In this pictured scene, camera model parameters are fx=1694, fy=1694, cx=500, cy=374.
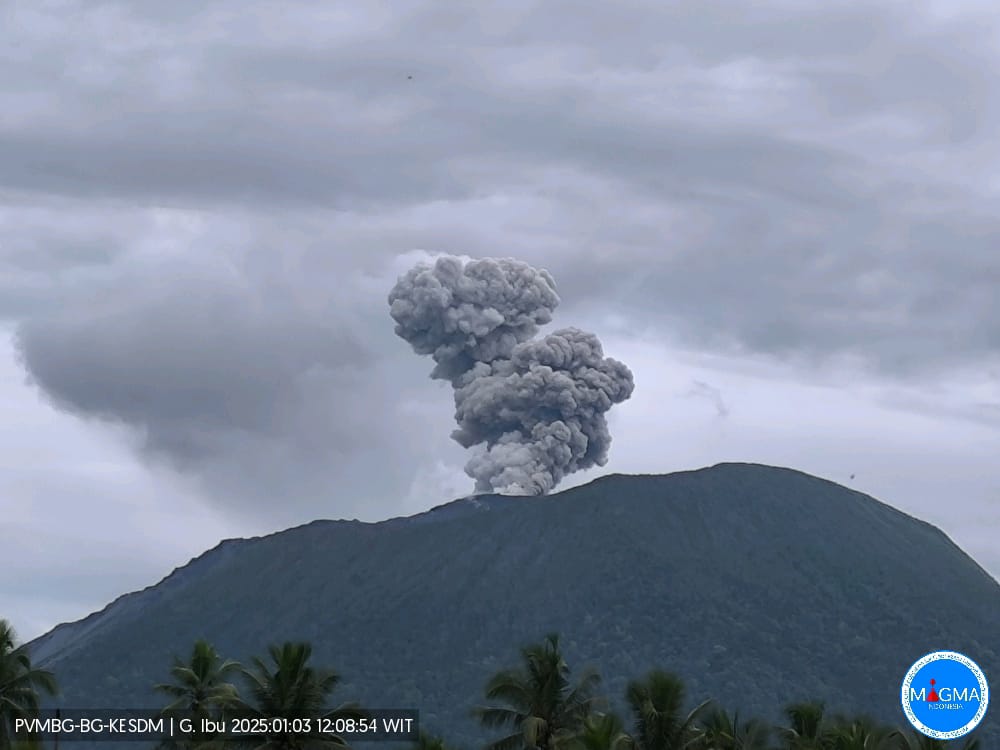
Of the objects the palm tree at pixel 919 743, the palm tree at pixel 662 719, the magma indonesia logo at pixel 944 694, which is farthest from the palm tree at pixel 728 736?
the magma indonesia logo at pixel 944 694

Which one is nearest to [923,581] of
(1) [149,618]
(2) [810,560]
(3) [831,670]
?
(2) [810,560]

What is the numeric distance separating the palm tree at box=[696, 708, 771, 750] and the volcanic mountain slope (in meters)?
77.7

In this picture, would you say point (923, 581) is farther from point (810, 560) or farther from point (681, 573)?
point (681, 573)

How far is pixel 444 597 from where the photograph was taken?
157 m

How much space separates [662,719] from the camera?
50.5 m

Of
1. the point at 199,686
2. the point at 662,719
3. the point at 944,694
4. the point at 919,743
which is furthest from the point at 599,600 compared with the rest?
the point at 944,694

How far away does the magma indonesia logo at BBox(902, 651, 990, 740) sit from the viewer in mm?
32281

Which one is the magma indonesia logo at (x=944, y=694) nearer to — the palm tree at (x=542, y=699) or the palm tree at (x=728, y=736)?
the palm tree at (x=728, y=736)

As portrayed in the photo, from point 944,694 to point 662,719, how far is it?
744 inches

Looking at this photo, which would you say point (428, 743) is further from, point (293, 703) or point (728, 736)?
point (728, 736)

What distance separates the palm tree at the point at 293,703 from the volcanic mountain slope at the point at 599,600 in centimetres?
8816

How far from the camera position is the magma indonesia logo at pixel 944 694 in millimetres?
32281

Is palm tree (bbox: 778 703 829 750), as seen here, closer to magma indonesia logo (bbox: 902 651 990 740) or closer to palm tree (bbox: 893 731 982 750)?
palm tree (bbox: 893 731 982 750)

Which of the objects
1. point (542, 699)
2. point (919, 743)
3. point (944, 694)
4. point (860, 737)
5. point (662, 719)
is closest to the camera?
point (944, 694)
